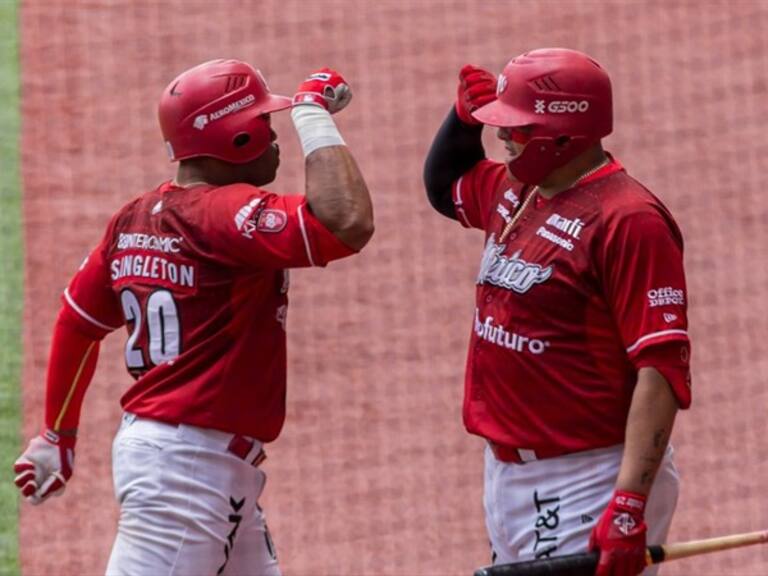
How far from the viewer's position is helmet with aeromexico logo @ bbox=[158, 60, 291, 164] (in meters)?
4.20

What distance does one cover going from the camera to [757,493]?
6375 millimetres

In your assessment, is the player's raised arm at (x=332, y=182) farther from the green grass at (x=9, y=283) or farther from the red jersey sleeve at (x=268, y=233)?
the green grass at (x=9, y=283)

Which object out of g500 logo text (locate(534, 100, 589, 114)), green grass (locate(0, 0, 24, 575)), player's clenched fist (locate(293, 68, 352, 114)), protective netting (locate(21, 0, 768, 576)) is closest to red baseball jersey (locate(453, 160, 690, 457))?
g500 logo text (locate(534, 100, 589, 114))

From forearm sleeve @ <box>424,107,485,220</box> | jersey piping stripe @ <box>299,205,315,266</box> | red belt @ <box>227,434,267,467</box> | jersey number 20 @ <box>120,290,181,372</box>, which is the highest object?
forearm sleeve @ <box>424,107,485,220</box>

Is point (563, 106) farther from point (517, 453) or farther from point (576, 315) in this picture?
point (517, 453)

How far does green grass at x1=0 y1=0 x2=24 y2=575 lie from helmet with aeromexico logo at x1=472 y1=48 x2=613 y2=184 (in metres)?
3.01

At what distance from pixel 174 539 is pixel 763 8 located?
4912 mm

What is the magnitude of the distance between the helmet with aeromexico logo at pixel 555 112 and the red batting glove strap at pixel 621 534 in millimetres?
836

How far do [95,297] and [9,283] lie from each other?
8.97 ft

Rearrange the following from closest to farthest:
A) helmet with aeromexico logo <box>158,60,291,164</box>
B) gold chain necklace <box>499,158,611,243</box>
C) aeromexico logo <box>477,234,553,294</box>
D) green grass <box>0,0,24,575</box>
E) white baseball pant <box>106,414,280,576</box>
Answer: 1. aeromexico logo <box>477,234,553,294</box>
2. gold chain necklace <box>499,158,611,243</box>
3. white baseball pant <box>106,414,280,576</box>
4. helmet with aeromexico logo <box>158,60,291,164</box>
5. green grass <box>0,0,24,575</box>

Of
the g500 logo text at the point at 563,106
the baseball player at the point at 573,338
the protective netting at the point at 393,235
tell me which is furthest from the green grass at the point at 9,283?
the g500 logo text at the point at 563,106

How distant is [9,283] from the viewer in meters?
7.02

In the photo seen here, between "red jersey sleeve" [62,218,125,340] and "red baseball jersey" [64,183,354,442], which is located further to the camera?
"red jersey sleeve" [62,218,125,340]

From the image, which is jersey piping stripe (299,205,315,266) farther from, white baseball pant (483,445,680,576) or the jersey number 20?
white baseball pant (483,445,680,576)
